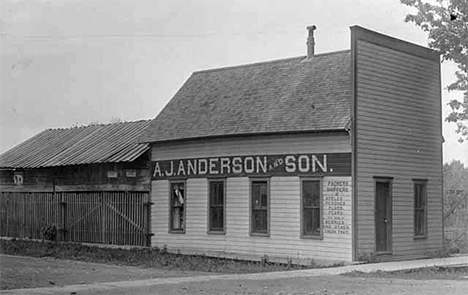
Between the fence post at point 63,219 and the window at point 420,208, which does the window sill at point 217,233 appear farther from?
the fence post at point 63,219

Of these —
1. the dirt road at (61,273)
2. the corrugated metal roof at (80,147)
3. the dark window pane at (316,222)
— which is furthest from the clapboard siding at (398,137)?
the corrugated metal roof at (80,147)

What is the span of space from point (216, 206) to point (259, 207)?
189 cm

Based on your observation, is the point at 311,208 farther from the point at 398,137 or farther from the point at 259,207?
the point at 398,137

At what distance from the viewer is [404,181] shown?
80.3 feet

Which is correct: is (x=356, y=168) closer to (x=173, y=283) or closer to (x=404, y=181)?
(x=404, y=181)

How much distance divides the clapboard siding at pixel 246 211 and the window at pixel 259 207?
17 cm

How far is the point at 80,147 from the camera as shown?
32.6 metres

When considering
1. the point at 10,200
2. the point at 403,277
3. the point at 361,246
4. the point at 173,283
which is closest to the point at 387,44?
the point at 361,246

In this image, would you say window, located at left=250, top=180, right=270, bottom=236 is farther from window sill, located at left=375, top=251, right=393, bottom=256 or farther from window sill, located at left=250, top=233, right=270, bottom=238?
window sill, located at left=375, top=251, right=393, bottom=256

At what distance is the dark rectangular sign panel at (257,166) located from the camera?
903 inches

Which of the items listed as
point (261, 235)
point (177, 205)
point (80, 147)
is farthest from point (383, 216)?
point (80, 147)

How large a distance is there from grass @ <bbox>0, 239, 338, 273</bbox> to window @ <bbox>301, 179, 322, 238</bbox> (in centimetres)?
113

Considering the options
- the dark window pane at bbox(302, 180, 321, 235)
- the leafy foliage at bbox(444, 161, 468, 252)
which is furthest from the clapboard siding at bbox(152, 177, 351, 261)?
A: the leafy foliage at bbox(444, 161, 468, 252)

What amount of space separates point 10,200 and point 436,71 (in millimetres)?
18143
